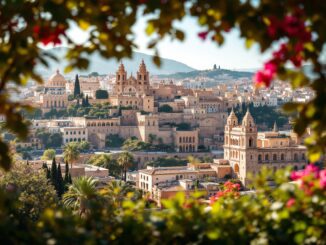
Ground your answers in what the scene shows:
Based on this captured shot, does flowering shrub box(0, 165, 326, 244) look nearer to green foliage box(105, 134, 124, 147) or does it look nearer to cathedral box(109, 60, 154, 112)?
green foliage box(105, 134, 124, 147)

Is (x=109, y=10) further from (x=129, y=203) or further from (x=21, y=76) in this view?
(x=129, y=203)

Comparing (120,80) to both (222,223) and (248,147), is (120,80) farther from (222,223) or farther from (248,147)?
(222,223)

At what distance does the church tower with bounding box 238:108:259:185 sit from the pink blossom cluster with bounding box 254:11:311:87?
1720 inches

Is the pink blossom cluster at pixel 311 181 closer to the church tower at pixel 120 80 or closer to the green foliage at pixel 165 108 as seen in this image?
the green foliage at pixel 165 108

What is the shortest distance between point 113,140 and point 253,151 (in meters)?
21.1

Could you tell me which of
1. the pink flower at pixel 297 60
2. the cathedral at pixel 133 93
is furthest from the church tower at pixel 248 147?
the pink flower at pixel 297 60

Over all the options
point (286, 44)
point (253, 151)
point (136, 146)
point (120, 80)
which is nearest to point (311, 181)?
point (286, 44)

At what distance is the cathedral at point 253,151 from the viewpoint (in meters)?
48.4

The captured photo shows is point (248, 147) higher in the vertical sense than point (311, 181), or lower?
lower

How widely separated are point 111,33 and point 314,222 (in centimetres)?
178

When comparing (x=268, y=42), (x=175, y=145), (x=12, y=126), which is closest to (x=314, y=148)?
(x=268, y=42)

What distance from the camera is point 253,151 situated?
4881 centimetres

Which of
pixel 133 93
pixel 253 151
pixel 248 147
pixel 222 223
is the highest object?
pixel 133 93

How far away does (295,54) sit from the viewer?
437 cm
